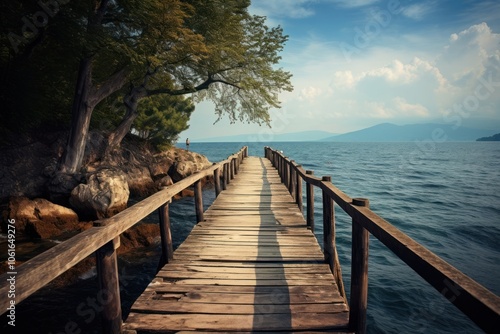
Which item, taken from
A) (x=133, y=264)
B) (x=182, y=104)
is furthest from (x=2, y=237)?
(x=182, y=104)

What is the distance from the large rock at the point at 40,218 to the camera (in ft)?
30.2

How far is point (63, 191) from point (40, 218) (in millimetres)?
2482

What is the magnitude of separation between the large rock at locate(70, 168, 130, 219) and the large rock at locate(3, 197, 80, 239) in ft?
Answer: 2.03

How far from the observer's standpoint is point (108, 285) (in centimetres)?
256

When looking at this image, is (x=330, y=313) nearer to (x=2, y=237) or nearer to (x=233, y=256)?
(x=233, y=256)

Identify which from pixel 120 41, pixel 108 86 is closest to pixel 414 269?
pixel 120 41

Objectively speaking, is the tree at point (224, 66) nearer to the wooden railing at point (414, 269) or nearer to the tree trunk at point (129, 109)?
the tree trunk at point (129, 109)

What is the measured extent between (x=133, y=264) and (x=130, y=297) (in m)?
1.50

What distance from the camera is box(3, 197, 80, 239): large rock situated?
9195mm

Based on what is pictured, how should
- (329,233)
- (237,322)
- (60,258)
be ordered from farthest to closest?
(329,233), (237,322), (60,258)

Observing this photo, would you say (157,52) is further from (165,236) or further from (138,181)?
→ (165,236)

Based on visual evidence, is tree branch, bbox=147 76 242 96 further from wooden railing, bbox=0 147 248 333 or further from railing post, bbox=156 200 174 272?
wooden railing, bbox=0 147 248 333

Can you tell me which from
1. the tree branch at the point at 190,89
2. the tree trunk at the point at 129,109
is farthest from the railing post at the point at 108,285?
the tree trunk at the point at 129,109

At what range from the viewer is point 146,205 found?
3316 mm
